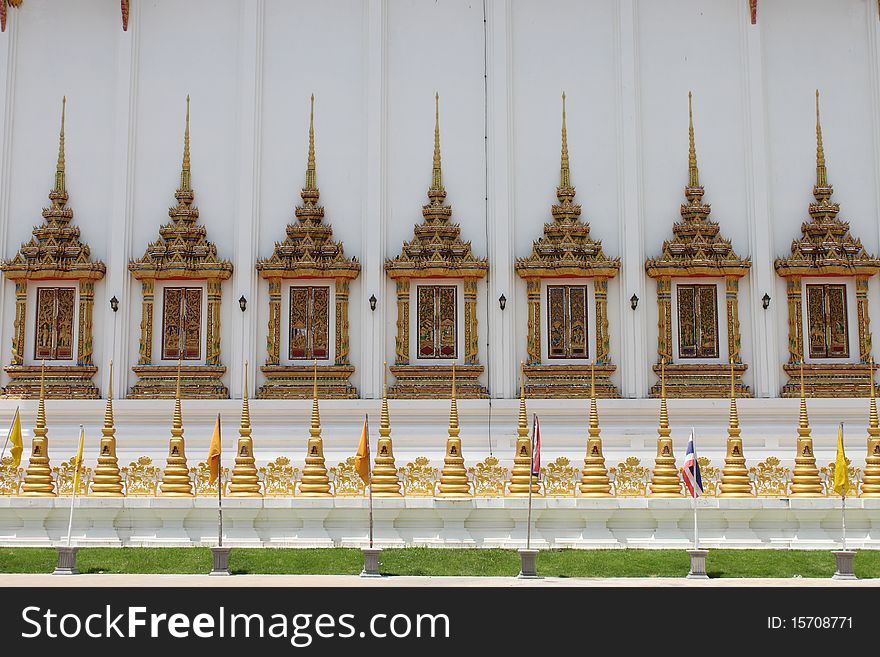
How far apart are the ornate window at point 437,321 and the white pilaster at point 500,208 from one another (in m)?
0.50

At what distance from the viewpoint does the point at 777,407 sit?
18.8 meters

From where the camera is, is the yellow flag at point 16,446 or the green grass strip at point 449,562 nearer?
the green grass strip at point 449,562

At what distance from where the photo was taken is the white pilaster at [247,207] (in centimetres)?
1952

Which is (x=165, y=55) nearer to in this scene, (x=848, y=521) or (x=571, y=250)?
(x=571, y=250)

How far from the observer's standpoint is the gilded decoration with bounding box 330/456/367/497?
14.4 metres

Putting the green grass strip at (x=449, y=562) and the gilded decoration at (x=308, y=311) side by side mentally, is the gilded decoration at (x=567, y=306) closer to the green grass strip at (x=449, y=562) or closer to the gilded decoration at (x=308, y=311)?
the gilded decoration at (x=308, y=311)

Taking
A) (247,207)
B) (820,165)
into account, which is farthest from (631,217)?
(247,207)

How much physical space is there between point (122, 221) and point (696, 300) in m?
9.32

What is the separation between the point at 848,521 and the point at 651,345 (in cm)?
584

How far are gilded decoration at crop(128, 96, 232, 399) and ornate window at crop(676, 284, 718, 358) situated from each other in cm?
727

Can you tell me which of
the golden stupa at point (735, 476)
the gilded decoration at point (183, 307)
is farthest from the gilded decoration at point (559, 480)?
the gilded decoration at point (183, 307)

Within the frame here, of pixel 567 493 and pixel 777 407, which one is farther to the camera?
pixel 777 407

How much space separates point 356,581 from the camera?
11.5m
